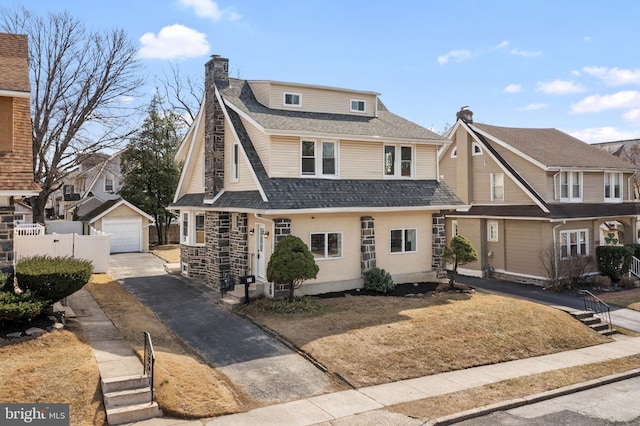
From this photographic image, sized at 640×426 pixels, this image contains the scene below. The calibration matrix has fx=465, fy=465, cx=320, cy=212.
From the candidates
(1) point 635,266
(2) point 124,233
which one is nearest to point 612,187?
(1) point 635,266

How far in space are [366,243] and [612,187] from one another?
18420mm

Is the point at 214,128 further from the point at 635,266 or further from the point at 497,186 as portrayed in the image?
the point at 635,266

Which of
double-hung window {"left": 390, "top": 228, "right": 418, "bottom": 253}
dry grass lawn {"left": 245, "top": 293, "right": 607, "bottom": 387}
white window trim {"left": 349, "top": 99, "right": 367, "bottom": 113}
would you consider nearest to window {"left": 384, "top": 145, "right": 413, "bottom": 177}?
double-hung window {"left": 390, "top": 228, "right": 418, "bottom": 253}

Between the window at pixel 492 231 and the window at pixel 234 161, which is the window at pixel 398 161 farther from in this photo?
the window at pixel 492 231

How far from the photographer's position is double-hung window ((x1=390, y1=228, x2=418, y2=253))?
1986 centimetres

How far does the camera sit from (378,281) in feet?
61.0

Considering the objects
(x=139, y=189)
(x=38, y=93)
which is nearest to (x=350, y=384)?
(x=38, y=93)

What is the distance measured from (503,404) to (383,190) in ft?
35.3

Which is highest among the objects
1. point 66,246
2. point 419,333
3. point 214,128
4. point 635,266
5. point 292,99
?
point 292,99

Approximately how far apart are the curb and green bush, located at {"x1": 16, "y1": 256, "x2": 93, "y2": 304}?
31.9 feet

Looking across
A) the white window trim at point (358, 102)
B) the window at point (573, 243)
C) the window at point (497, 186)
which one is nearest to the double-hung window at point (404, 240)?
the white window trim at point (358, 102)

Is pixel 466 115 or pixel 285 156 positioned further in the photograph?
pixel 466 115

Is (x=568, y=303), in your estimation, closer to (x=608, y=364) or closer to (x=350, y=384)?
(x=608, y=364)

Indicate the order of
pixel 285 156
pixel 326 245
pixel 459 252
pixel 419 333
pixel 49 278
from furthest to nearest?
1. pixel 459 252
2. pixel 326 245
3. pixel 285 156
4. pixel 419 333
5. pixel 49 278
